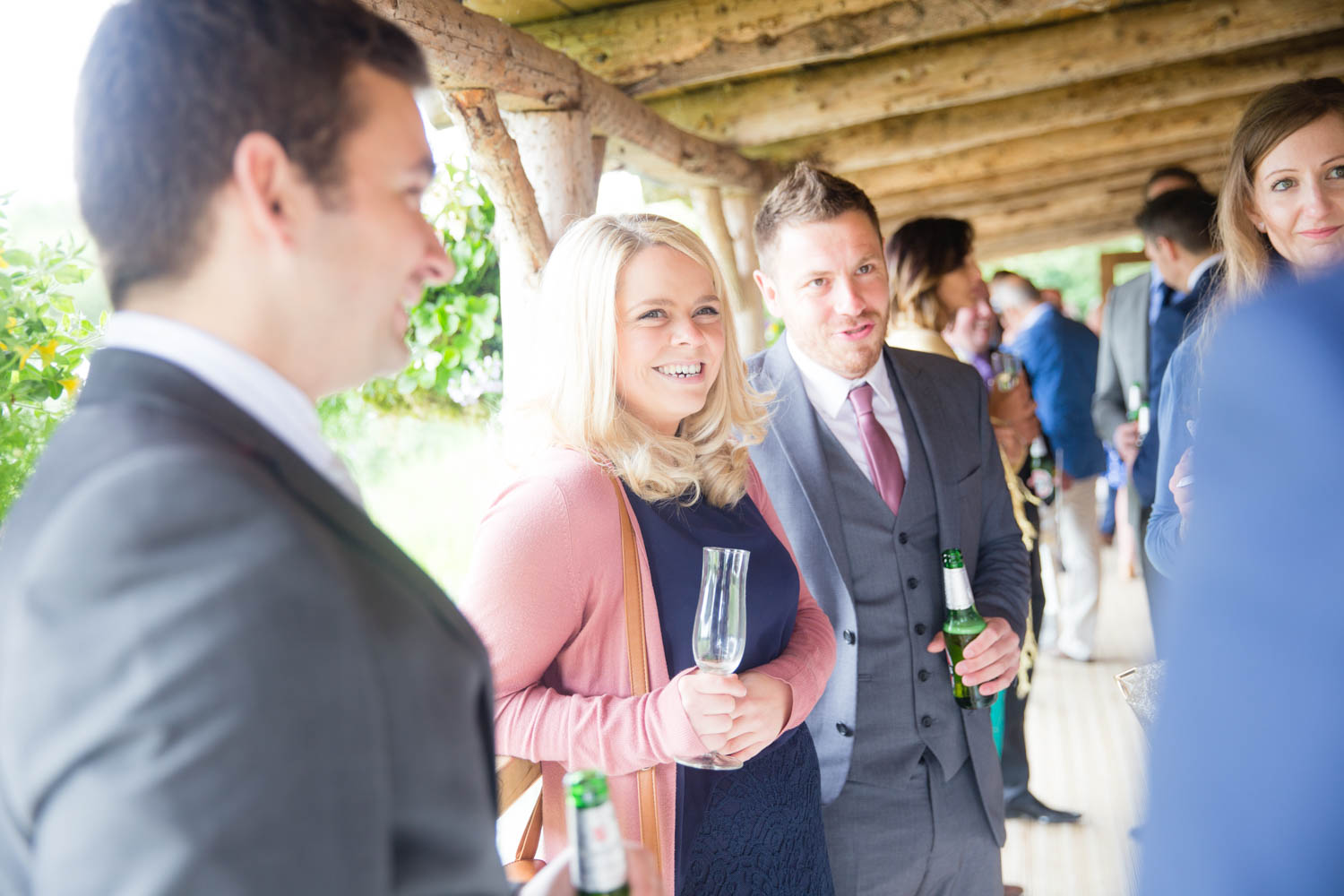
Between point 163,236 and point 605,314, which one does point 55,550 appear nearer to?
point 163,236

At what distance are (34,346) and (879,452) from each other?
165cm

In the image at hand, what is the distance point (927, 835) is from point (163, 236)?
1.92 meters

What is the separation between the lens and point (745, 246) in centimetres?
506

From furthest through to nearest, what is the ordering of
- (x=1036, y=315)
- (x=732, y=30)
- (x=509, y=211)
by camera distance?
(x=1036, y=315), (x=732, y=30), (x=509, y=211)

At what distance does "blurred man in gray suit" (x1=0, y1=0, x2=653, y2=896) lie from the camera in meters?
0.62

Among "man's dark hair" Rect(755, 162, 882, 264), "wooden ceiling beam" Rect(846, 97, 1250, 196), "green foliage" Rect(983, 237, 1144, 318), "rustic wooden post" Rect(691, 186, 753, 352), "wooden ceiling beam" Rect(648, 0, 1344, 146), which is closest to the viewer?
"man's dark hair" Rect(755, 162, 882, 264)

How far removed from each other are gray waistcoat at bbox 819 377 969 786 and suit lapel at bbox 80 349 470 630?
1.52 m

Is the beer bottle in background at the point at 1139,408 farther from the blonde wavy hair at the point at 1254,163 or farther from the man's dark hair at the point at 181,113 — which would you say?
the man's dark hair at the point at 181,113

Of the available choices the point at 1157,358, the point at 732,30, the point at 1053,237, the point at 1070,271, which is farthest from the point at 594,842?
the point at 1070,271

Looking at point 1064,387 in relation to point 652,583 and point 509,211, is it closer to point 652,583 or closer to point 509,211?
point 509,211

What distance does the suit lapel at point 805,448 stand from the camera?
2.17 meters

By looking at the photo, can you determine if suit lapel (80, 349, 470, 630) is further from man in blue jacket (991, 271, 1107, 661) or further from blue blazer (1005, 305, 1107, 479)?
blue blazer (1005, 305, 1107, 479)

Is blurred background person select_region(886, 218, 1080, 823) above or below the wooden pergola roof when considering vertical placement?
below

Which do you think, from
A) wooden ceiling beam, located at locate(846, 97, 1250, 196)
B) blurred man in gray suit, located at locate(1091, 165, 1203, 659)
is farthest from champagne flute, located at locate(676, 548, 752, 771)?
wooden ceiling beam, located at locate(846, 97, 1250, 196)
